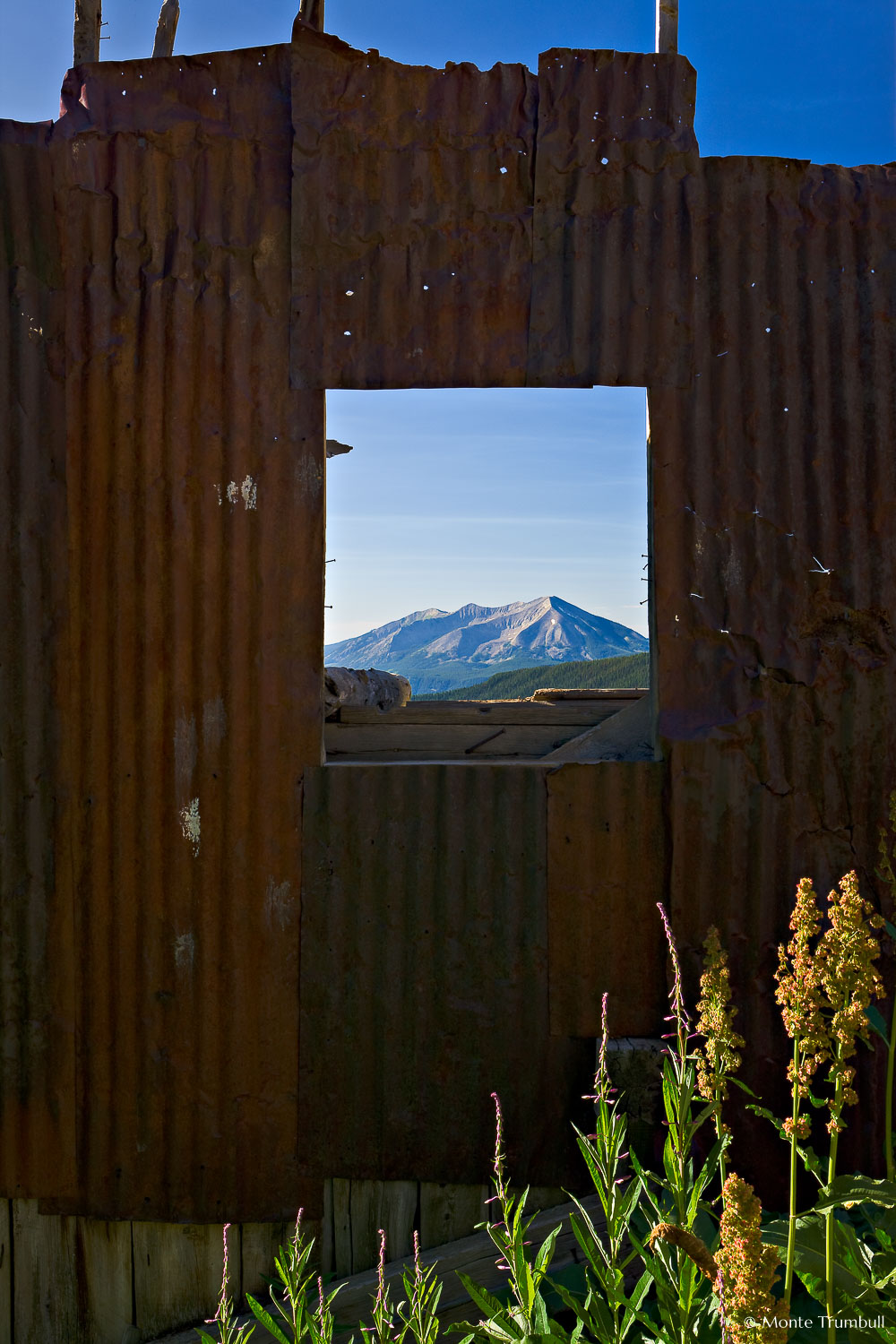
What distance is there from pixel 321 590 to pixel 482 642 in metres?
41.7

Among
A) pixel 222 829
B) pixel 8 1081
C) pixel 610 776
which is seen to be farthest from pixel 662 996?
pixel 8 1081

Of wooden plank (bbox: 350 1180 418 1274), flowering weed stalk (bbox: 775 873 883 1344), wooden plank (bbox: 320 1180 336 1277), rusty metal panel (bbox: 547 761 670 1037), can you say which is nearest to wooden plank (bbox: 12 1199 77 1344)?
wooden plank (bbox: 320 1180 336 1277)

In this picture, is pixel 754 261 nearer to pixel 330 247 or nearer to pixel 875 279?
pixel 875 279

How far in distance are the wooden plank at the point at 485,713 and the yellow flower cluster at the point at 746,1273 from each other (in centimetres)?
224

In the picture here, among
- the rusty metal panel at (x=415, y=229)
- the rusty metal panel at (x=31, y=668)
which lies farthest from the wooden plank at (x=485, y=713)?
the rusty metal panel at (x=415, y=229)

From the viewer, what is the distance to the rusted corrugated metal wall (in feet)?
9.16

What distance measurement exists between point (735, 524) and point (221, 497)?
5.35 ft

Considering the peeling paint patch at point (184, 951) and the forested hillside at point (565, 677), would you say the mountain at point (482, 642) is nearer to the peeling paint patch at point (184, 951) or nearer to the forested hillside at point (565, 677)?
the forested hillside at point (565, 677)

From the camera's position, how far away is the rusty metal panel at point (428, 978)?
278 cm

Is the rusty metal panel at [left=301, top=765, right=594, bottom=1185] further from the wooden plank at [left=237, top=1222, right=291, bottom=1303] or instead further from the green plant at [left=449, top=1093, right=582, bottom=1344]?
the green plant at [left=449, top=1093, right=582, bottom=1344]

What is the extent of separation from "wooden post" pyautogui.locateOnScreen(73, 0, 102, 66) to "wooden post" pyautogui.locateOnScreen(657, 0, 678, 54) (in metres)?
1.84

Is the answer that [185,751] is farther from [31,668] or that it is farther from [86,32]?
[86,32]

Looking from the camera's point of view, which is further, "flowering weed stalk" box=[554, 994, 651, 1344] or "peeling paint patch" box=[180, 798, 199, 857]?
"peeling paint patch" box=[180, 798, 199, 857]

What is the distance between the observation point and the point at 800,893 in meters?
1.82
